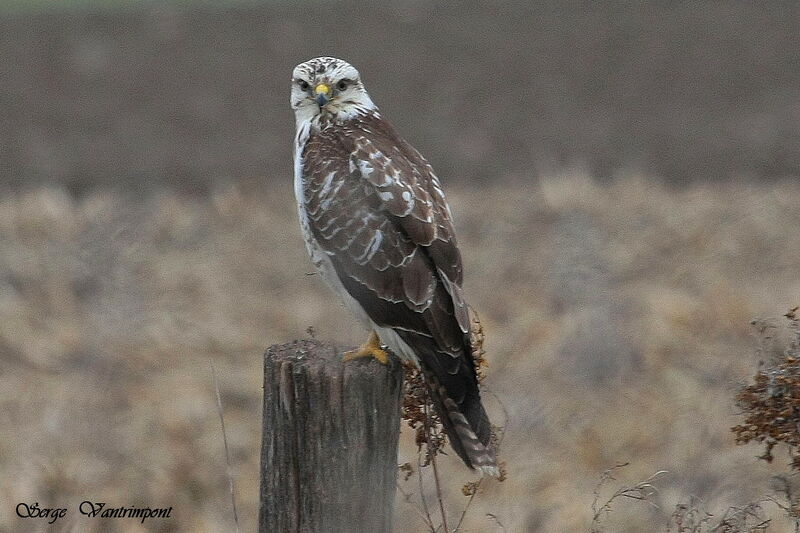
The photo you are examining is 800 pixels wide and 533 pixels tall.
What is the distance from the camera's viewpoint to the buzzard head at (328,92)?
213 inches

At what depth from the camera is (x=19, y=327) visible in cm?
902

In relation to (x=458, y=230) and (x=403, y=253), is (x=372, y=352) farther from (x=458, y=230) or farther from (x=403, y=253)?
(x=458, y=230)

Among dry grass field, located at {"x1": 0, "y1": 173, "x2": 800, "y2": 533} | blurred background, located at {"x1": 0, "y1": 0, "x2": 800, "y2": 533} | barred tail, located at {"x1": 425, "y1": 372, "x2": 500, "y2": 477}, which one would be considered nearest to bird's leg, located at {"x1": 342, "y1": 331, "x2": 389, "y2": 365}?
barred tail, located at {"x1": 425, "y1": 372, "x2": 500, "y2": 477}

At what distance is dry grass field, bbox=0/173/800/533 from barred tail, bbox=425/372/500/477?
1843 millimetres

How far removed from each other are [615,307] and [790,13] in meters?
13.4

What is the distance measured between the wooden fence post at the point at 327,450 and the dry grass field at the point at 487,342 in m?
2.35

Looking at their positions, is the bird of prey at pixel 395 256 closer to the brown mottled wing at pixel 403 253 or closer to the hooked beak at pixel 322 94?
the brown mottled wing at pixel 403 253

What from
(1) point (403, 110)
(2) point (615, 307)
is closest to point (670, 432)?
(2) point (615, 307)

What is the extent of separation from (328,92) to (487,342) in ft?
13.1

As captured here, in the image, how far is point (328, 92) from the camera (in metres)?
5.41

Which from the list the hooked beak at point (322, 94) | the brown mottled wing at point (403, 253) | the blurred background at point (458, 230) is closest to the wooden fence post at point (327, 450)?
the brown mottled wing at point (403, 253)

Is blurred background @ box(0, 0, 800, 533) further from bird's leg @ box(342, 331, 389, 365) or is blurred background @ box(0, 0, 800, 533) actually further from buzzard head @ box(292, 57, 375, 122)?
buzzard head @ box(292, 57, 375, 122)

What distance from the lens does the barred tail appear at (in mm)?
4246

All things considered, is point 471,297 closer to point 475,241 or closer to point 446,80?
point 475,241
